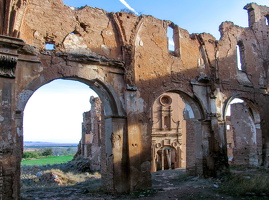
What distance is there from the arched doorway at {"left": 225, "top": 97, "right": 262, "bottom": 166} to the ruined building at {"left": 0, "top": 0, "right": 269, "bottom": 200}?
0.29 ft

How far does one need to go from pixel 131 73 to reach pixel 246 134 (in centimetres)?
772

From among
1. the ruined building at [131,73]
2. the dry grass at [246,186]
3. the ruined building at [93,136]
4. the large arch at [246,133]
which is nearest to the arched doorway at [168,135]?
the ruined building at [93,136]

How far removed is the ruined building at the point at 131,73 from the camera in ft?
21.0

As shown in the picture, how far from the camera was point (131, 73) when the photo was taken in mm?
8203

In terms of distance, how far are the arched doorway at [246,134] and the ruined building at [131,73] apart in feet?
0.29

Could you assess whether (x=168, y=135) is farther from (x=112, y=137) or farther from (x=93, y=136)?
(x=112, y=137)

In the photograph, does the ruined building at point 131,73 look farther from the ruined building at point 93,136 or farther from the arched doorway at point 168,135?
the ruined building at point 93,136

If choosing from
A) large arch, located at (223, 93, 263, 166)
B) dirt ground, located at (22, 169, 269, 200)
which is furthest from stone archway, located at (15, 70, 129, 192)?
large arch, located at (223, 93, 263, 166)

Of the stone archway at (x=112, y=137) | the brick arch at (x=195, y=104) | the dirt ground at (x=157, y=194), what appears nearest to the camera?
the dirt ground at (x=157, y=194)

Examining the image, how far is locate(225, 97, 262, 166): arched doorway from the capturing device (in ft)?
38.6

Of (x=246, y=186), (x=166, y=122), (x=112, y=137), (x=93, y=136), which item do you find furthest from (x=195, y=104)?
(x=93, y=136)

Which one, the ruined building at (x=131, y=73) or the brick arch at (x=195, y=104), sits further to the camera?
the brick arch at (x=195, y=104)

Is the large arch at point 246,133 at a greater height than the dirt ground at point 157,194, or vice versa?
the large arch at point 246,133

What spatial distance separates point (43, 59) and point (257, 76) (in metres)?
9.34
